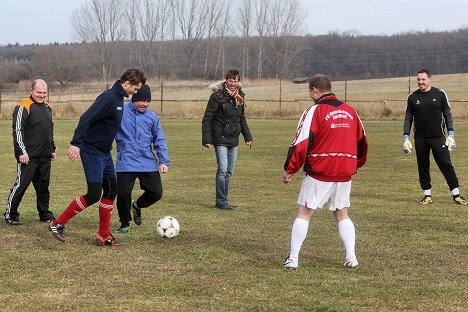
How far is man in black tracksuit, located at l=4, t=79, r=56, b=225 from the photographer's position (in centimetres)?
938

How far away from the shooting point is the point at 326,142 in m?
6.71

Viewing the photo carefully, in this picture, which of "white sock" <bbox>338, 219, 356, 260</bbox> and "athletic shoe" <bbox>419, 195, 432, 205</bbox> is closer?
"white sock" <bbox>338, 219, 356, 260</bbox>

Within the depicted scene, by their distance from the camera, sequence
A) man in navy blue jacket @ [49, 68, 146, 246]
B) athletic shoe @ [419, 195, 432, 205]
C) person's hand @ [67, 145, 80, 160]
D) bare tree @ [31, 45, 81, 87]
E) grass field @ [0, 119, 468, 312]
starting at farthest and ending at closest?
1. bare tree @ [31, 45, 81, 87]
2. athletic shoe @ [419, 195, 432, 205]
3. man in navy blue jacket @ [49, 68, 146, 246]
4. person's hand @ [67, 145, 80, 160]
5. grass field @ [0, 119, 468, 312]

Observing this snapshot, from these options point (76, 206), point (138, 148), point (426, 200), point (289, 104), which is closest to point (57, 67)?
point (289, 104)

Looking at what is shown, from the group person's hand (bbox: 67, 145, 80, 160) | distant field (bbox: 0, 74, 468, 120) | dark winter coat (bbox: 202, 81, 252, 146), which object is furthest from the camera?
distant field (bbox: 0, 74, 468, 120)

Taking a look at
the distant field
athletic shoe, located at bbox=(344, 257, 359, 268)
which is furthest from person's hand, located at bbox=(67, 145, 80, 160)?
the distant field

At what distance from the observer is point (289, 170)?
6.75 m

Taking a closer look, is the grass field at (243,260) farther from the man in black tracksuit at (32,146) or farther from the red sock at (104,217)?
the man in black tracksuit at (32,146)

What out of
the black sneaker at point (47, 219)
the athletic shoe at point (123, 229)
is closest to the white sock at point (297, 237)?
the athletic shoe at point (123, 229)

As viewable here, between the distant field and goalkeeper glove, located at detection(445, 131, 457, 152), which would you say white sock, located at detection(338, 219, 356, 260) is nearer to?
goalkeeper glove, located at detection(445, 131, 457, 152)

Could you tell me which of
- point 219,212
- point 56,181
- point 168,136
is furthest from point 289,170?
point 168,136

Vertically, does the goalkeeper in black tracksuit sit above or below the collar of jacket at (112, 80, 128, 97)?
below

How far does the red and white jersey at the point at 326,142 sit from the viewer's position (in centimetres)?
668

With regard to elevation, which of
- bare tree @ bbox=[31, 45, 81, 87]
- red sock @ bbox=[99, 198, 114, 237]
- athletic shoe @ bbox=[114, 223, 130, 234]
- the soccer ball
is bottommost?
athletic shoe @ bbox=[114, 223, 130, 234]
